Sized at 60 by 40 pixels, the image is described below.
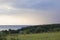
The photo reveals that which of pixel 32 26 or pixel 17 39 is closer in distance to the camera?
pixel 17 39

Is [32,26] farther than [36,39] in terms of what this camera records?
Yes

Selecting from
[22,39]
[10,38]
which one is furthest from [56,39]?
[10,38]

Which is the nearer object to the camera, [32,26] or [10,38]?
[10,38]

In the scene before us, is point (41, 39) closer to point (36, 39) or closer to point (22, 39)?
point (36, 39)

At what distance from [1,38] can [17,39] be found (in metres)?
1.47

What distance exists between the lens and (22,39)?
53.7ft

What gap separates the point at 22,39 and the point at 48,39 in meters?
2.17

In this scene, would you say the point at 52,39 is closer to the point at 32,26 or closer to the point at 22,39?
the point at 22,39

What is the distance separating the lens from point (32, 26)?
29.0 metres

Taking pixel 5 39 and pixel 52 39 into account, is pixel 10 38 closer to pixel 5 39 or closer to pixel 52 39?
pixel 5 39

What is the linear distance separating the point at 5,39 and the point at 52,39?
385 centimetres

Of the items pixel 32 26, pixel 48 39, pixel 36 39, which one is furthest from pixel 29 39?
pixel 32 26

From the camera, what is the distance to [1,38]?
16.6m

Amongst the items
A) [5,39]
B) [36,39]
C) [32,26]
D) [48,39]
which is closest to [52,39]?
[48,39]
